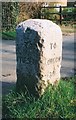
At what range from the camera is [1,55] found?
34.5ft

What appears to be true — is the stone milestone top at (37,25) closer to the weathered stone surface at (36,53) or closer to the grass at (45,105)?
the weathered stone surface at (36,53)

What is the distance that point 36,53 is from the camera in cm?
574

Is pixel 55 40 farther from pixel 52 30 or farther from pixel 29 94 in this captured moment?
pixel 29 94

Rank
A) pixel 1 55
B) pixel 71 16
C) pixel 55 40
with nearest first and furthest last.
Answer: pixel 55 40 → pixel 1 55 → pixel 71 16

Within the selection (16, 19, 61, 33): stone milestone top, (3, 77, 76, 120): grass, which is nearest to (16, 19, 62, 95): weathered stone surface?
(16, 19, 61, 33): stone milestone top

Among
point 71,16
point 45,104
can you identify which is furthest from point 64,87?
point 71,16

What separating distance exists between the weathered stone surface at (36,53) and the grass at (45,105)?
6.4 inches

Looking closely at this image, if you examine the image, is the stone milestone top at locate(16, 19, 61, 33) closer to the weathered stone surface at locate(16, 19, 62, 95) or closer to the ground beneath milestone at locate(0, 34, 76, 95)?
the weathered stone surface at locate(16, 19, 62, 95)

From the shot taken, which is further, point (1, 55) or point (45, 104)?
point (1, 55)

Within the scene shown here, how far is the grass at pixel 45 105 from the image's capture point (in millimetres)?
5422

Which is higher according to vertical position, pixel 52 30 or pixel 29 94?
pixel 52 30

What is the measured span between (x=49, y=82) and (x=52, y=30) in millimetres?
837

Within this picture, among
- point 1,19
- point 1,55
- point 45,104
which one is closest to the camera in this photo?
point 45,104

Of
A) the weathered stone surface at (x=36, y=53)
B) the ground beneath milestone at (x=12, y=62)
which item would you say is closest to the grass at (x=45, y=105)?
the weathered stone surface at (x=36, y=53)
